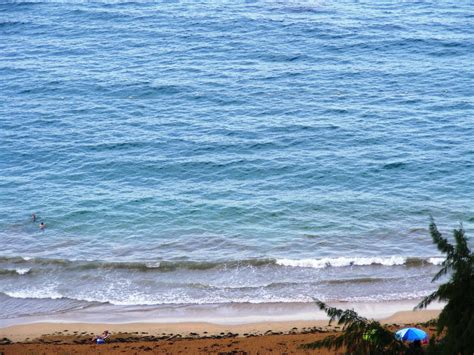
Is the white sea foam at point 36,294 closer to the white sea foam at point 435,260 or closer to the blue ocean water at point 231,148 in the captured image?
the blue ocean water at point 231,148

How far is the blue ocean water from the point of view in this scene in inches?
1526

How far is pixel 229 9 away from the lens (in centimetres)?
7994

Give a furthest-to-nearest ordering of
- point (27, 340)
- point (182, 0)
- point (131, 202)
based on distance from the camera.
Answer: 1. point (182, 0)
2. point (131, 202)
3. point (27, 340)

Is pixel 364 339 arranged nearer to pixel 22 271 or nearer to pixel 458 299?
pixel 458 299

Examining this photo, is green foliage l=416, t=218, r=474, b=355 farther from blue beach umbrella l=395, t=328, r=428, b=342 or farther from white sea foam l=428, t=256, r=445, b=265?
white sea foam l=428, t=256, r=445, b=265

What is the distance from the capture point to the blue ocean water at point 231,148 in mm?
38750

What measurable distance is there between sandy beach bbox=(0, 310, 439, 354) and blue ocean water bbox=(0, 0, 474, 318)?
8.30ft

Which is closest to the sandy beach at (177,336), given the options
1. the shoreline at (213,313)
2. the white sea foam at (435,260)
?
the shoreline at (213,313)

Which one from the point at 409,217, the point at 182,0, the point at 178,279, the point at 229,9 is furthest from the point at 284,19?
the point at 178,279

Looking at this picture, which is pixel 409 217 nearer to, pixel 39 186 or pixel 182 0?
pixel 39 186

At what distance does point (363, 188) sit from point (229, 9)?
3875 cm

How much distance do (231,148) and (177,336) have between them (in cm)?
2246

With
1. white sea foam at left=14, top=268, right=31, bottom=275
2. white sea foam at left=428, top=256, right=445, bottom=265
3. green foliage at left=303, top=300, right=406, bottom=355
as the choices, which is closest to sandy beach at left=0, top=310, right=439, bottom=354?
white sea foam at left=428, top=256, right=445, bottom=265

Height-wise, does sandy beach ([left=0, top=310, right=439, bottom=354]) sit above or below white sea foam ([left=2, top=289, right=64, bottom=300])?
below
